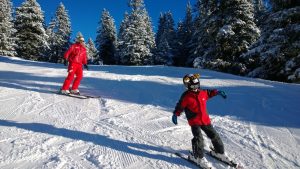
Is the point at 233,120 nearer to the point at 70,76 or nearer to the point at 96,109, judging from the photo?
the point at 96,109

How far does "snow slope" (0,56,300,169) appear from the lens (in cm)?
577

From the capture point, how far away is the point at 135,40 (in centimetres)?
4056

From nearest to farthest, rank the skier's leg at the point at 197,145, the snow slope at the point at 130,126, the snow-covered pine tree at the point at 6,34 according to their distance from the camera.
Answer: the skier's leg at the point at 197,145, the snow slope at the point at 130,126, the snow-covered pine tree at the point at 6,34

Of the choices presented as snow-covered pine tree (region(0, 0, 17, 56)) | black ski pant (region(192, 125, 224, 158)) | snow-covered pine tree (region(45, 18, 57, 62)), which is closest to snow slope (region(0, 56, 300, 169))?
black ski pant (region(192, 125, 224, 158))

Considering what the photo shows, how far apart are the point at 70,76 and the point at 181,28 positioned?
41.2 meters

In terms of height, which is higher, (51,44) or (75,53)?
(75,53)

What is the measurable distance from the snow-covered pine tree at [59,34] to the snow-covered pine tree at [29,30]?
8.38 metres

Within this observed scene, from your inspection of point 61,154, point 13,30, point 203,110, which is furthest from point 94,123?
point 13,30

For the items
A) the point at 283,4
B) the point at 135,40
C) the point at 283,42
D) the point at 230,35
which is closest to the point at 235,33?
the point at 230,35

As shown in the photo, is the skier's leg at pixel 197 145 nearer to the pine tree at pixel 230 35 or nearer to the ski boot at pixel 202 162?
the ski boot at pixel 202 162

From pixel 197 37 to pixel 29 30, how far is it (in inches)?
732

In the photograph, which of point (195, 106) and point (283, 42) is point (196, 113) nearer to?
point (195, 106)

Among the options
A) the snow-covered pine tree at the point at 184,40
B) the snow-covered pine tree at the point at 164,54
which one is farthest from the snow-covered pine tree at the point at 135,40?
the snow-covered pine tree at the point at 184,40

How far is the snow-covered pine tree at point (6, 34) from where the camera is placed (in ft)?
119
